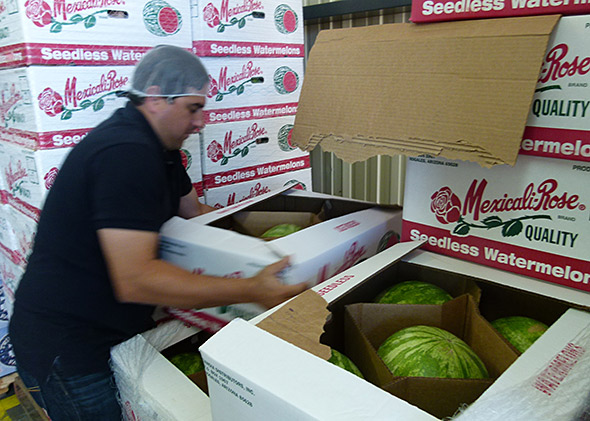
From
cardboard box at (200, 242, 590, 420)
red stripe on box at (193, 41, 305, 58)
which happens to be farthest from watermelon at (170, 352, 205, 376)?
red stripe on box at (193, 41, 305, 58)

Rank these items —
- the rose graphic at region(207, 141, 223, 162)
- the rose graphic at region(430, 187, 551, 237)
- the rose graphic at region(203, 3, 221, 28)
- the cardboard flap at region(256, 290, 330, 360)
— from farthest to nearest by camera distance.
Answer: the rose graphic at region(207, 141, 223, 162) < the rose graphic at region(203, 3, 221, 28) < the rose graphic at region(430, 187, 551, 237) < the cardboard flap at region(256, 290, 330, 360)

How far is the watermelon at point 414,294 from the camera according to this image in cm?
121

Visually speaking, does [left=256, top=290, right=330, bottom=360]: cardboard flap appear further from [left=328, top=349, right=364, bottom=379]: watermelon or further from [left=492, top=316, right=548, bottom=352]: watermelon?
[left=492, top=316, right=548, bottom=352]: watermelon

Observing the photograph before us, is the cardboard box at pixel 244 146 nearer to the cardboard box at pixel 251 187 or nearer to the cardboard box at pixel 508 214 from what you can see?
the cardboard box at pixel 251 187

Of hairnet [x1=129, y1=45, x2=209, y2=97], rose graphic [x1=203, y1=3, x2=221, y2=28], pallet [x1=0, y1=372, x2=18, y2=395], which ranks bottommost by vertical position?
pallet [x1=0, y1=372, x2=18, y2=395]

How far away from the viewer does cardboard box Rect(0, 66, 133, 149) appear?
1.61 metres

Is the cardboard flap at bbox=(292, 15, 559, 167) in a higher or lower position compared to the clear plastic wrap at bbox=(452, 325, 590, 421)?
higher

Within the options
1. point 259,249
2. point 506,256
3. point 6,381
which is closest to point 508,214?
point 506,256

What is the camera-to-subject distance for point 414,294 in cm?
123

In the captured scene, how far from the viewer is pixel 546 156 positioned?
1.03 m

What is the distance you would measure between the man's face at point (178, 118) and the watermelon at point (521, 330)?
104 cm

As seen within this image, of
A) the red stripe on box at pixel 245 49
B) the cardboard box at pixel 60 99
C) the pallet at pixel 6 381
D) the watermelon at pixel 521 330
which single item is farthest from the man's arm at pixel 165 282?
the pallet at pixel 6 381

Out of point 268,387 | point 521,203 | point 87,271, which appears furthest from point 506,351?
point 87,271

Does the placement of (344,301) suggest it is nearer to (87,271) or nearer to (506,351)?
(506,351)
